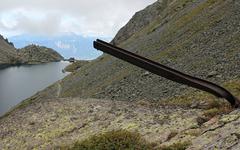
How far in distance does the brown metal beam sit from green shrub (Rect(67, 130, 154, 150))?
8.20 ft

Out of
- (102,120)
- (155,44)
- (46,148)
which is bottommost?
(46,148)

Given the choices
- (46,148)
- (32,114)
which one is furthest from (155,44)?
(46,148)

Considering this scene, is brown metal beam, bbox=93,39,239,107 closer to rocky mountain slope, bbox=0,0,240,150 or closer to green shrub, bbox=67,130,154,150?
rocky mountain slope, bbox=0,0,240,150

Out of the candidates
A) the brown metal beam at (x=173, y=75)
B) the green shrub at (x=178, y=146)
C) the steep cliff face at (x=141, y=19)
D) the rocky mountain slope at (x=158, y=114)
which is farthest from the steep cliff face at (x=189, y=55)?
the steep cliff face at (x=141, y=19)

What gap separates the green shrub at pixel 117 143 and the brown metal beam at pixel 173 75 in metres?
2.50

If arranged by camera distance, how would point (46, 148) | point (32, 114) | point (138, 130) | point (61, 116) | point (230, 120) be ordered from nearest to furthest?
point (230, 120) < point (138, 130) < point (46, 148) < point (61, 116) < point (32, 114)

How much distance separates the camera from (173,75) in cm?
1555

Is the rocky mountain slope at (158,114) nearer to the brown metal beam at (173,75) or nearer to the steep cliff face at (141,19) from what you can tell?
the brown metal beam at (173,75)

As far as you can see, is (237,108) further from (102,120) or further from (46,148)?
(46,148)

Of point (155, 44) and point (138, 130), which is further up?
point (155, 44)

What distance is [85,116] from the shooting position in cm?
1980

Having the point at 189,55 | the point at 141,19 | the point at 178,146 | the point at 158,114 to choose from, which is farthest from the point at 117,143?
the point at 141,19

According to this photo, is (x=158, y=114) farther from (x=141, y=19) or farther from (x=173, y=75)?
(x=141, y=19)

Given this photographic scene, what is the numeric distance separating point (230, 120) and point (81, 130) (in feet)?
22.7
